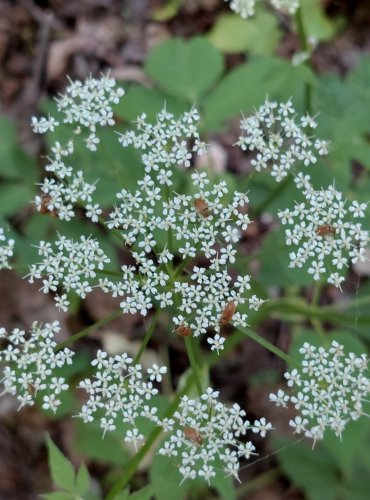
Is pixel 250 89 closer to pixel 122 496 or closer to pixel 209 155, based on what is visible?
pixel 209 155

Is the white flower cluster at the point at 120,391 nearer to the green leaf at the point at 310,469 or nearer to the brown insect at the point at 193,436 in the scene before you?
the brown insect at the point at 193,436

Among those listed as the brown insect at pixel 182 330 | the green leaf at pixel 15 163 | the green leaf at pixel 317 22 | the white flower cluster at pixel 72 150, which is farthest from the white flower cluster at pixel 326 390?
the green leaf at pixel 317 22

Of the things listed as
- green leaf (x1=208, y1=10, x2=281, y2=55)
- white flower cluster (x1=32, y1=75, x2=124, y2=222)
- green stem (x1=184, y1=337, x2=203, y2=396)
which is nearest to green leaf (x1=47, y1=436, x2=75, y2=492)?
green stem (x1=184, y1=337, x2=203, y2=396)

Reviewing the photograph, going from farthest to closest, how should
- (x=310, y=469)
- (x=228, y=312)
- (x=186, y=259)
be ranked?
(x=310, y=469) < (x=186, y=259) < (x=228, y=312)

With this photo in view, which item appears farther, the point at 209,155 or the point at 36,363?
the point at 209,155

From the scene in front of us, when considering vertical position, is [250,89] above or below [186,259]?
above

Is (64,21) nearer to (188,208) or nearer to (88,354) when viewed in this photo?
(88,354)

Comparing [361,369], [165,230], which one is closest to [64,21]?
[165,230]

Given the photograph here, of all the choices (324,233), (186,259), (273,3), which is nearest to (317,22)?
(273,3)
